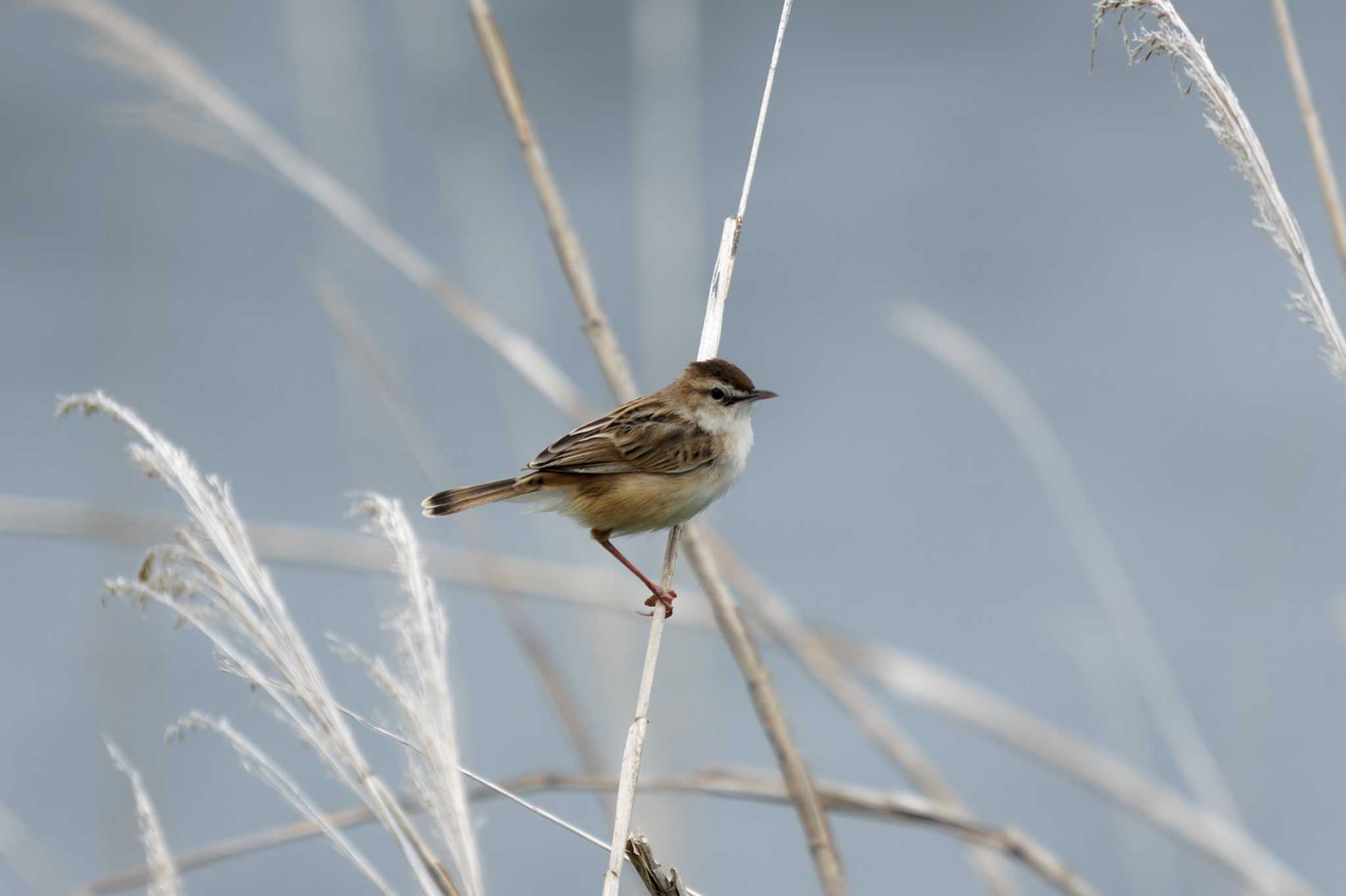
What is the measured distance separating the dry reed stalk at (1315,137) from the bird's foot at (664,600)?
111 cm

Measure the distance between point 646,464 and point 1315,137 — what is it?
142cm

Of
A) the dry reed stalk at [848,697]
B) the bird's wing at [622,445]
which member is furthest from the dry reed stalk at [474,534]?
the dry reed stalk at [848,697]

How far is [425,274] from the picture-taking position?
2.81 meters

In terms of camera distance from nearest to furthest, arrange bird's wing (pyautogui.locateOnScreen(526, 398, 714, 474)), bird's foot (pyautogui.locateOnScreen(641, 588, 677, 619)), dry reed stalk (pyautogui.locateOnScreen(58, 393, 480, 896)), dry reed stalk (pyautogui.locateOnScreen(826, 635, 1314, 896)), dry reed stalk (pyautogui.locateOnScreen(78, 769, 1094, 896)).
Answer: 1. dry reed stalk (pyautogui.locateOnScreen(58, 393, 480, 896))
2. bird's foot (pyautogui.locateOnScreen(641, 588, 677, 619))
3. dry reed stalk (pyautogui.locateOnScreen(78, 769, 1094, 896))
4. dry reed stalk (pyautogui.locateOnScreen(826, 635, 1314, 896))
5. bird's wing (pyautogui.locateOnScreen(526, 398, 714, 474))

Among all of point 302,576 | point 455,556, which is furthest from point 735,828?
point 455,556

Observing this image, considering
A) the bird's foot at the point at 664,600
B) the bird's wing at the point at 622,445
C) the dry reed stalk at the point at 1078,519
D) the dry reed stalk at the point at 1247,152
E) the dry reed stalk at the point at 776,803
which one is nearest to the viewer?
the dry reed stalk at the point at 1247,152

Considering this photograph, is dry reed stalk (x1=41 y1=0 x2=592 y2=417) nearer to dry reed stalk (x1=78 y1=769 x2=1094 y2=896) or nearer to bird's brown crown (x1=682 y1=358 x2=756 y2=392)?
bird's brown crown (x1=682 y1=358 x2=756 y2=392)

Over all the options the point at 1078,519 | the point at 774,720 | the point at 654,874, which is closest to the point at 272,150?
the point at 774,720

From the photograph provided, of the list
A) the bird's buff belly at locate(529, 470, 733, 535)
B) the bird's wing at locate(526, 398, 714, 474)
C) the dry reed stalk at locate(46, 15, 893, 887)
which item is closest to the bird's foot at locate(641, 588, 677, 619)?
the bird's buff belly at locate(529, 470, 733, 535)

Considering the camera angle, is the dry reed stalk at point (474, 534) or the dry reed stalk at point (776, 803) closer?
the dry reed stalk at point (776, 803)

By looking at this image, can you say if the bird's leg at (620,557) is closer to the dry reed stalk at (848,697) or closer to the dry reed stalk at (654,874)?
the dry reed stalk at (848,697)

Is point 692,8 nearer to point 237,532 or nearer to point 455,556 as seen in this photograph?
point 455,556

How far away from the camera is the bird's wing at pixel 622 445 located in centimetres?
292

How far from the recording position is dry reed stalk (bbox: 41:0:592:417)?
2.53 meters
